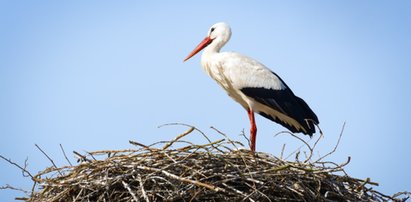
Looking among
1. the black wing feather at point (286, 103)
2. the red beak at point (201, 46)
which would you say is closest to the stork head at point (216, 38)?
the red beak at point (201, 46)

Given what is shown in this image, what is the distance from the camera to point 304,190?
600 centimetres

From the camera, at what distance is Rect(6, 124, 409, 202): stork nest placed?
19.1 feet

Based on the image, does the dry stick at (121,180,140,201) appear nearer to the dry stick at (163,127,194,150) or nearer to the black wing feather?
the dry stick at (163,127,194,150)

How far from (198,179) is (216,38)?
3.84 m

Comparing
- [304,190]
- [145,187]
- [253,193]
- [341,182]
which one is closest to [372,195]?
[341,182]

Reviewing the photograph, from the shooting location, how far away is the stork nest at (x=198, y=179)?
19.1 feet

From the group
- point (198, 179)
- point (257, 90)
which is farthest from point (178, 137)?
point (257, 90)

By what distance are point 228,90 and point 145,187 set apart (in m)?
3.60

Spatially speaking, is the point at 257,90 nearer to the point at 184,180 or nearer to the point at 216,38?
the point at 216,38

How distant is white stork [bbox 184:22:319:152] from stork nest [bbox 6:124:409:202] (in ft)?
7.98

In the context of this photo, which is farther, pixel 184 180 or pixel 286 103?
pixel 286 103

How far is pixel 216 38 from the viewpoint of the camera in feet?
31.3

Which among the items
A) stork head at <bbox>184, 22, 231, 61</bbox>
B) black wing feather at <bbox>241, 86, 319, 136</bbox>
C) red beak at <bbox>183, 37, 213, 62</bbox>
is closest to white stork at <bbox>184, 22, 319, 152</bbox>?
black wing feather at <bbox>241, 86, 319, 136</bbox>

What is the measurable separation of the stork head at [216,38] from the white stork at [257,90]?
0.54ft
